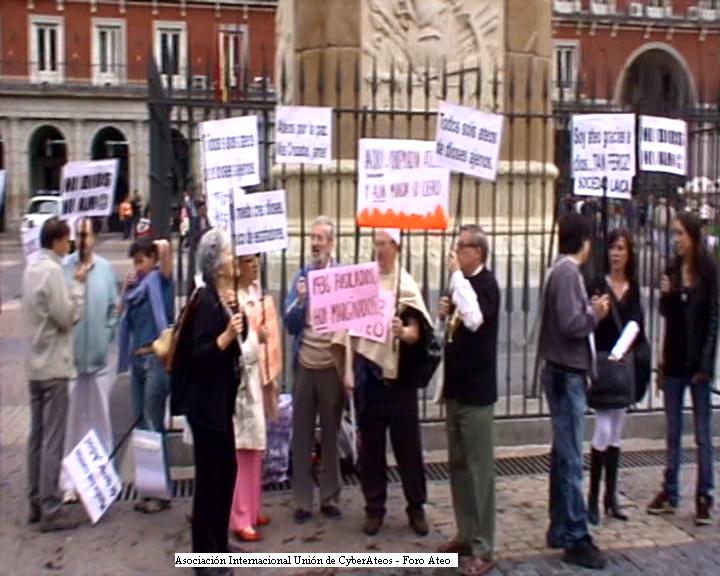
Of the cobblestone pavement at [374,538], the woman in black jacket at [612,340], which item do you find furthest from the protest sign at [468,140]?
the cobblestone pavement at [374,538]

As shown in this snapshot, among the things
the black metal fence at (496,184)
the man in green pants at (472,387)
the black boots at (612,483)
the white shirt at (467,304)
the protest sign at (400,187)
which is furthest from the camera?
the black metal fence at (496,184)

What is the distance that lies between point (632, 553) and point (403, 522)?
1.45m

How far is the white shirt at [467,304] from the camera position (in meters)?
5.00

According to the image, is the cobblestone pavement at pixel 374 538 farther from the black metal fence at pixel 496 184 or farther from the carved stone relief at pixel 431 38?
the carved stone relief at pixel 431 38

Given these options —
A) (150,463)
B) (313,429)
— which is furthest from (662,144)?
(150,463)

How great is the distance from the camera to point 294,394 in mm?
6152

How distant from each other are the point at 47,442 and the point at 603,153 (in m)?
4.63

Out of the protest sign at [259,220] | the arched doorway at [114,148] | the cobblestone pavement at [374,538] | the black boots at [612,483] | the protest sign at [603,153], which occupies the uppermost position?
the arched doorway at [114,148]

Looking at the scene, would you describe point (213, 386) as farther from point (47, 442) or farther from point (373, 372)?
point (47, 442)

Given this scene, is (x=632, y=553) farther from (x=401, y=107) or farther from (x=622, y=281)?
(x=401, y=107)

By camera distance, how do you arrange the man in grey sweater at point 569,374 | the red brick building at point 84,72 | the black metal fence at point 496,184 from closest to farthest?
the man in grey sweater at point 569,374, the black metal fence at point 496,184, the red brick building at point 84,72

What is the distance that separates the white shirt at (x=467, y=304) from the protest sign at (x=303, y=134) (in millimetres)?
2061

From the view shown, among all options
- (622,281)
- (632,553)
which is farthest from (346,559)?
(622,281)

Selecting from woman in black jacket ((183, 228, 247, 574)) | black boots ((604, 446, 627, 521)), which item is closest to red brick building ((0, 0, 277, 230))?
black boots ((604, 446, 627, 521))
